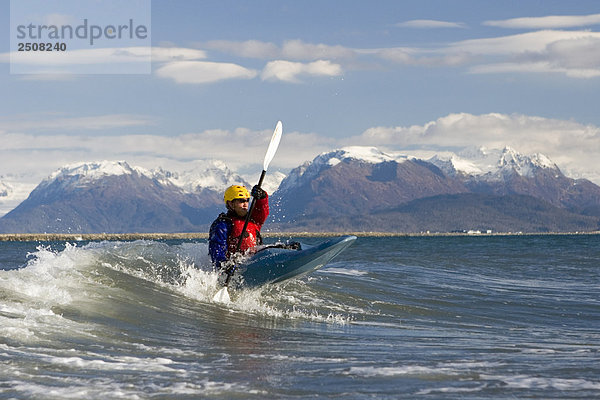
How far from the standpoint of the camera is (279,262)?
1294 centimetres

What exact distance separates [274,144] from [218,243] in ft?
13.6

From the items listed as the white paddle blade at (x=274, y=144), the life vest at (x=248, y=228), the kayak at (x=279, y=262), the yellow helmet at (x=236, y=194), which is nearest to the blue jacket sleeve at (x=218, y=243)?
the life vest at (x=248, y=228)

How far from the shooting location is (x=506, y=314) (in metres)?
13.6

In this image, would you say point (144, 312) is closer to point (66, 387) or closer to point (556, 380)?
point (66, 387)

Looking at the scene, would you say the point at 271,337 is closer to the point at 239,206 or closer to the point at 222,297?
the point at 222,297

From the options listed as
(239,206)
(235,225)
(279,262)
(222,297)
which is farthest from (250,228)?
(222,297)

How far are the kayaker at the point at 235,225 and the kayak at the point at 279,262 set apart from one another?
382 millimetres

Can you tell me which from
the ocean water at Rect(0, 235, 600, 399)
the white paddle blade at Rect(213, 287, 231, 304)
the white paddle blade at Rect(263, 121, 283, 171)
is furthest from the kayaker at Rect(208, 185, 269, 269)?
the white paddle blade at Rect(263, 121, 283, 171)

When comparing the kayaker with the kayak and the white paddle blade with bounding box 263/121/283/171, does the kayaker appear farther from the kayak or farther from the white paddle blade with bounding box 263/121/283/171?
the white paddle blade with bounding box 263/121/283/171

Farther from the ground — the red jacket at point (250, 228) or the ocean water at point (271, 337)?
the red jacket at point (250, 228)

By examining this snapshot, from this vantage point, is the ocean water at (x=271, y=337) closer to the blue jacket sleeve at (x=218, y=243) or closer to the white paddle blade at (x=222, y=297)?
the white paddle blade at (x=222, y=297)

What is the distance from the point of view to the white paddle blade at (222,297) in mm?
12875

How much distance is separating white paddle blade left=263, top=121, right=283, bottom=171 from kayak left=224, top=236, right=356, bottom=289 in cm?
356

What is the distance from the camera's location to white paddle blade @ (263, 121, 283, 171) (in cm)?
1644
